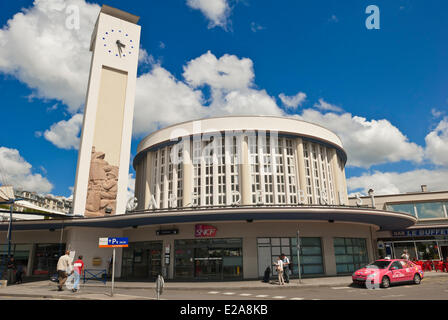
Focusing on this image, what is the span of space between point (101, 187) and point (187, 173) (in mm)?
9335

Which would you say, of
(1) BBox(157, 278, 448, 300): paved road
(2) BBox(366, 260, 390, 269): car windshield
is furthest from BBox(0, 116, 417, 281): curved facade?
(1) BBox(157, 278, 448, 300): paved road

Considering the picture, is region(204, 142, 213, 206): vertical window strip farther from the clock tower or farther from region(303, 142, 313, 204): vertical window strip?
region(303, 142, 313, 204): vertical window strip

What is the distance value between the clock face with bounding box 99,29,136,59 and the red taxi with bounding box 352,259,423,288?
1182 inches

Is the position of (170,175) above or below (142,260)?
above

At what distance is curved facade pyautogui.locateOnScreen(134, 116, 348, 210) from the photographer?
1363 inches

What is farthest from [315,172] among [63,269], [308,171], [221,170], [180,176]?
[63,269]

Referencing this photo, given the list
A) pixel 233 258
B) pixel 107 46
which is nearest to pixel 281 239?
pixel 233 258

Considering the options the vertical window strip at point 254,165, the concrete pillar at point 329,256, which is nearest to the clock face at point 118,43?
the vertical window strip at point 254,165

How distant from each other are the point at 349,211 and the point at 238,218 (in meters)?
7.60

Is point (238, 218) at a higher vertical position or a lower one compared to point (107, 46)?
lower

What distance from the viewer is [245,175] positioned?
3397 centimetres

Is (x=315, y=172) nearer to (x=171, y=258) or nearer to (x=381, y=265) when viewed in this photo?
(x=381, y=265)

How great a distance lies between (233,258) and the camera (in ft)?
76.4

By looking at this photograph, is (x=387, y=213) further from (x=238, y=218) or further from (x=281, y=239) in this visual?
→ (x=238, y=218)
